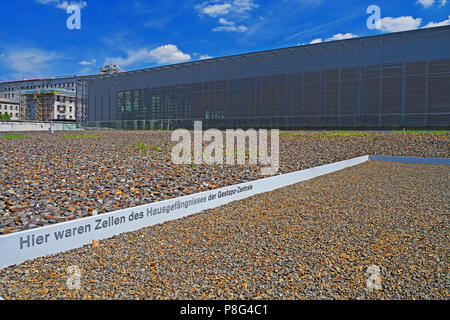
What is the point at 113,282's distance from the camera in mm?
3561

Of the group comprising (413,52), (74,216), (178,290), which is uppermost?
(413,52)

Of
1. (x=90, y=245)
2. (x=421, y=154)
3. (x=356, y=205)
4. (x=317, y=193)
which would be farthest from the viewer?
(x=421, y=154)

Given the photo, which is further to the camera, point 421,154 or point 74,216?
point 421,154

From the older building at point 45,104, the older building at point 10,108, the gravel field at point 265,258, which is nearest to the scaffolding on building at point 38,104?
the older building at point 45,104

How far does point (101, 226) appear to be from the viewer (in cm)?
479

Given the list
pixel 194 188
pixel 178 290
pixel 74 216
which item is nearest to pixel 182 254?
pixel 178 290

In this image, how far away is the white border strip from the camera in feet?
12.9

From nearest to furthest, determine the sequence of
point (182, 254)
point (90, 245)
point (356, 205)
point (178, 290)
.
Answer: point (178, 290) < point (182, 254) < point (90, 245) < point (356, 205)

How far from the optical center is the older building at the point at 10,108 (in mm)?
111262

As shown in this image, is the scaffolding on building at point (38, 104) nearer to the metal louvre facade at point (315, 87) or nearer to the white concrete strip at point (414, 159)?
the metal louvre facade at point (315, 87)

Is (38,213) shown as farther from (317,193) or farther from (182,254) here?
(317,193)

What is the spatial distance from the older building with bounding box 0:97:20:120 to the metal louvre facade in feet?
278

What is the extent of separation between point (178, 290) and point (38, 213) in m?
2.86

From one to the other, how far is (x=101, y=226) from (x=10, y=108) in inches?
5204
